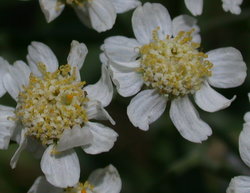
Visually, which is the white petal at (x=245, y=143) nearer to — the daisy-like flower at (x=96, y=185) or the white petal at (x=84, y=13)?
the daisy-like flower at (x=96, y=185)

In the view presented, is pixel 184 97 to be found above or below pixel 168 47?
below

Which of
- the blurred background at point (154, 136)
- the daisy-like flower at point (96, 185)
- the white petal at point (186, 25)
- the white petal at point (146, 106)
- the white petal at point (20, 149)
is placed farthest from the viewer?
the blurred background at point (154, 136)

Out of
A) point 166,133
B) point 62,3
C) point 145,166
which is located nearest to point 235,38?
point 166,133

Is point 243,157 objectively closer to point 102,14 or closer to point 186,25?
point 186,25

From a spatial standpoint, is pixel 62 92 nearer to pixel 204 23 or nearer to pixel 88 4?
pixel 88 4

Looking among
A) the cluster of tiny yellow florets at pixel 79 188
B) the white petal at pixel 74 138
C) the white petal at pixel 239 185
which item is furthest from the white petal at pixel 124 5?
the white petal at pixel 239 185

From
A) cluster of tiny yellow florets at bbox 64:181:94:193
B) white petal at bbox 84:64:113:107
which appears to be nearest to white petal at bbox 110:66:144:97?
white petal at bbox 84:64:113:107
